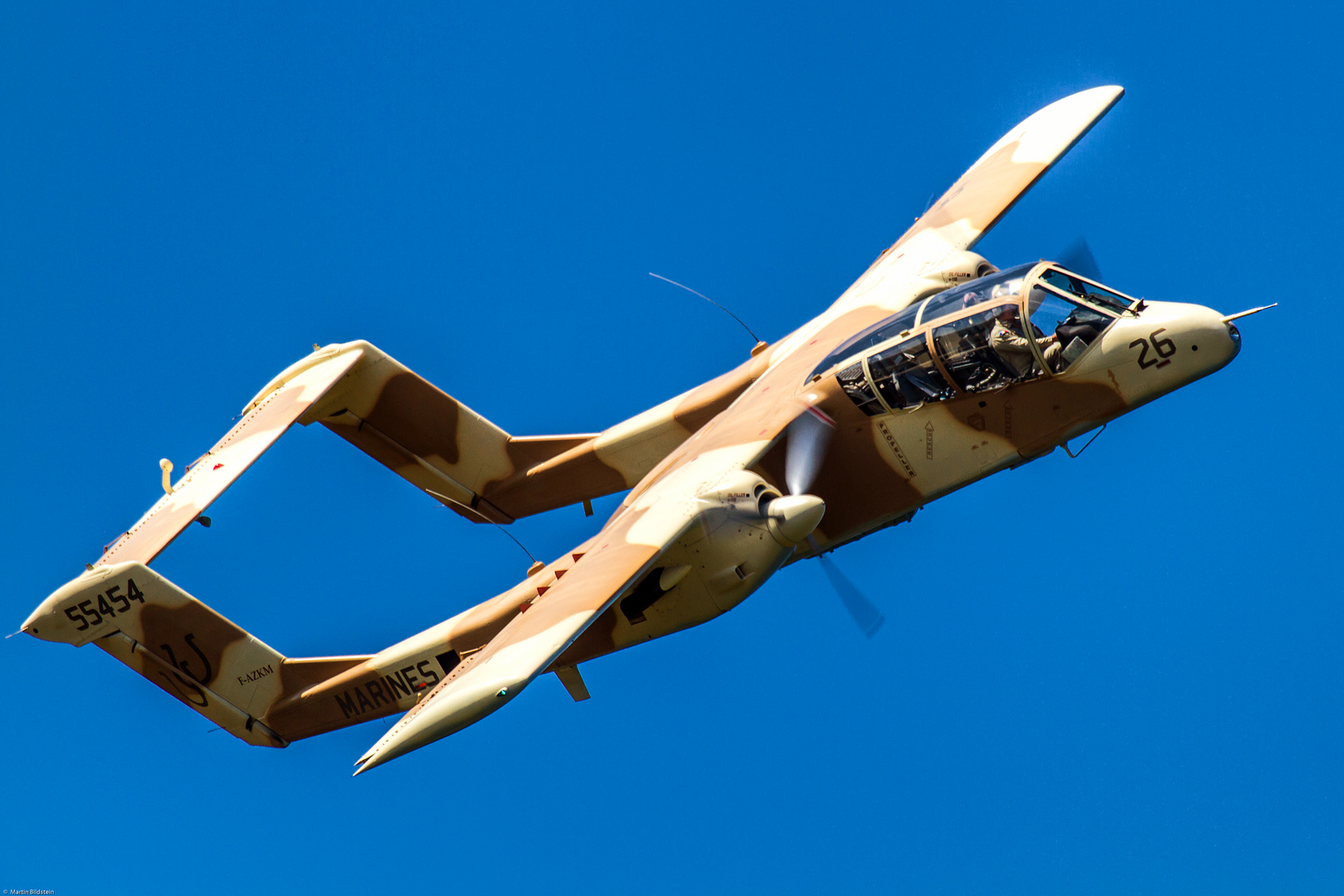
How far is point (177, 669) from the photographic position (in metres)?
25.5

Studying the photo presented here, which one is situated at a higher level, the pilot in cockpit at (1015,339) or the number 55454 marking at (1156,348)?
the pilot in cockpit at (1015,339)

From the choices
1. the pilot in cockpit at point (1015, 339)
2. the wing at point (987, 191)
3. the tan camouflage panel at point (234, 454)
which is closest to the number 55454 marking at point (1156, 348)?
the pilot in cockpit at point (1015, 339)

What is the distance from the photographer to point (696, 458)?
22.3m

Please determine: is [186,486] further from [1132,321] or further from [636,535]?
[1132,321]

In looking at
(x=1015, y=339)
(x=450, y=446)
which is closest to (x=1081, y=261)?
(x=1015, y=339)

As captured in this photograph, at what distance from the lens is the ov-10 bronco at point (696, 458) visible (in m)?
20.0

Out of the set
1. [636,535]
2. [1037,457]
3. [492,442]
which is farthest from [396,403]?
[1037,457]

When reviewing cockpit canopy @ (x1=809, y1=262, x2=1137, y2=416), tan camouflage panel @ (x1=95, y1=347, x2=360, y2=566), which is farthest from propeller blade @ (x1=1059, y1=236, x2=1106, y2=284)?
tan camouflage panel @ (x1=95, y1=347, x2=360, y2=566)

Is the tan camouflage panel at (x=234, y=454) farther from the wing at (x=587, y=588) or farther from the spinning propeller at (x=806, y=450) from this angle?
the spinning propeller at (x=806, y=450)

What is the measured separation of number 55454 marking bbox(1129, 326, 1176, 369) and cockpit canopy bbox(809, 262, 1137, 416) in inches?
25.7

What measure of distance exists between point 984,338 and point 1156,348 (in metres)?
2.47

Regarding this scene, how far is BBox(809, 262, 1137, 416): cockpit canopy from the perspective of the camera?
2005 centimetres

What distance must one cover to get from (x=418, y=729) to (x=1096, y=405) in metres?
11.0

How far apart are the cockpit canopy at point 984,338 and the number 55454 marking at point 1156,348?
65cm
